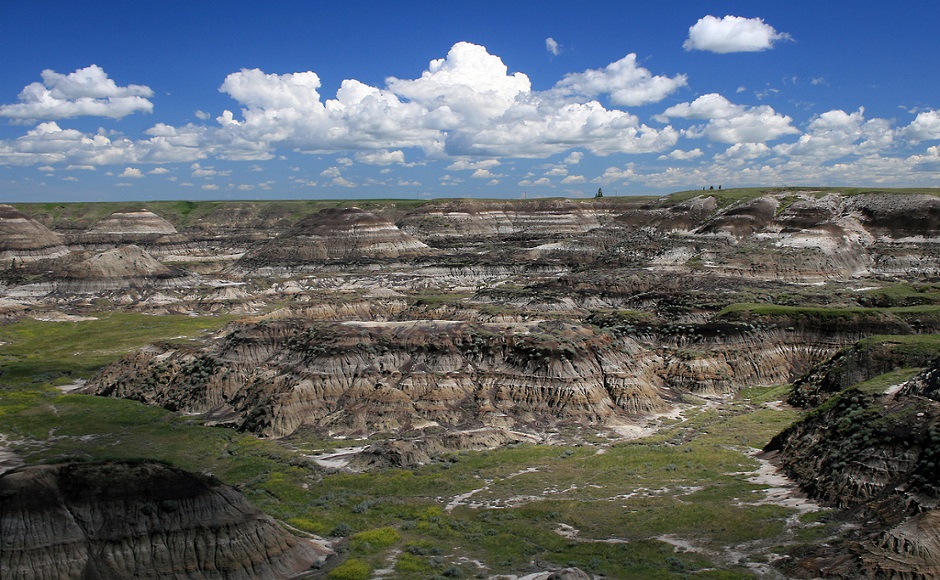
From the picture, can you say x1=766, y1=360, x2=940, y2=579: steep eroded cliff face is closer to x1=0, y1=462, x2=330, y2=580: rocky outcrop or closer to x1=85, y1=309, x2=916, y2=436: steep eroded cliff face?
x1=85, y1=309, x2=916, y2=436: steep eroded cliff face

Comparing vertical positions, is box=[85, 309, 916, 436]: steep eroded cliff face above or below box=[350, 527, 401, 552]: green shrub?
above

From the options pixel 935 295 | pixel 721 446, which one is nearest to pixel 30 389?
pixel 721 446

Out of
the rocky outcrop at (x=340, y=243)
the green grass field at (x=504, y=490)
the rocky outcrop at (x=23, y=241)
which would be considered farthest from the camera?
→ the rocky outcrop at (x=23, y=241)

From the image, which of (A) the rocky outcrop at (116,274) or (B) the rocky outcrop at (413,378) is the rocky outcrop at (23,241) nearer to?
(A) the rocky outcrop at (116,274)

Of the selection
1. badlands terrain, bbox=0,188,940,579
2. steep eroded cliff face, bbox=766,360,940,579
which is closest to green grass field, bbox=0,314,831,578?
badlands terrain, bbox=0,188,940,579

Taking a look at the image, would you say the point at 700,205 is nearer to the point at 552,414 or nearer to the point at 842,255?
the point at 842,255

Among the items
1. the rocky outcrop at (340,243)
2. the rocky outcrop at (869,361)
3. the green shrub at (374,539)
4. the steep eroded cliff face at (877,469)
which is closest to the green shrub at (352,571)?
the green shrub at (374,539)
